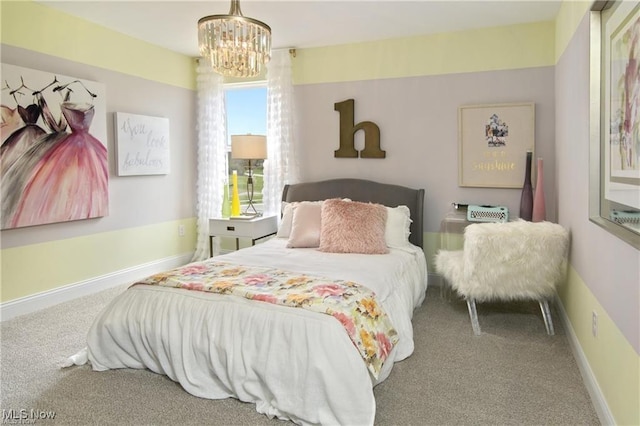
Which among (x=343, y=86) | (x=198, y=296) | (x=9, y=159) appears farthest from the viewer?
(x=343, y=86)

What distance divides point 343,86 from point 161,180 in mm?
2190

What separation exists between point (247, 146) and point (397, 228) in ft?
5.91

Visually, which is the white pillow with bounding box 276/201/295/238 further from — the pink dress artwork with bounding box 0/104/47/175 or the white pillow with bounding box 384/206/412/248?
the pink dress artwork with bounding box 0/104/47/175

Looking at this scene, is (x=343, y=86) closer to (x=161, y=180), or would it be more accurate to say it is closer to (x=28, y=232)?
(x=161, y=180)

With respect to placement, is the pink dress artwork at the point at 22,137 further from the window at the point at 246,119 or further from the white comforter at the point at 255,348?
the window at the point at 246,119

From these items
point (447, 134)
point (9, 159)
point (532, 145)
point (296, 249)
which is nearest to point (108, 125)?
point (9, 159)

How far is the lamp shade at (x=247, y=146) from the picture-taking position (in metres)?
4.69

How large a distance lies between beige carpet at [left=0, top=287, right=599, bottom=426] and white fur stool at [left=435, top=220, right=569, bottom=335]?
32 cm

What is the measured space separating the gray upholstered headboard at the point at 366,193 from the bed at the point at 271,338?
1.05 m

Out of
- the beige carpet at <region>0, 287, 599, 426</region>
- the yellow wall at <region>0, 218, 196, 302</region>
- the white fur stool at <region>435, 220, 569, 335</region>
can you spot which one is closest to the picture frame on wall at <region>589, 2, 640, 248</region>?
the white fur stool at <region>435, 220, 569, 335</region>

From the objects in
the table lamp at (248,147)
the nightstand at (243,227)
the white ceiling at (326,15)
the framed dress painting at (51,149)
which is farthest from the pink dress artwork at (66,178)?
the table lamp at (248,147)

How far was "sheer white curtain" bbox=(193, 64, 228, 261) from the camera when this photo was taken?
206 inches

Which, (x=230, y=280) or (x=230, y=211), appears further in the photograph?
(x=230, y=211)

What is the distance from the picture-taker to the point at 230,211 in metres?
5.03
